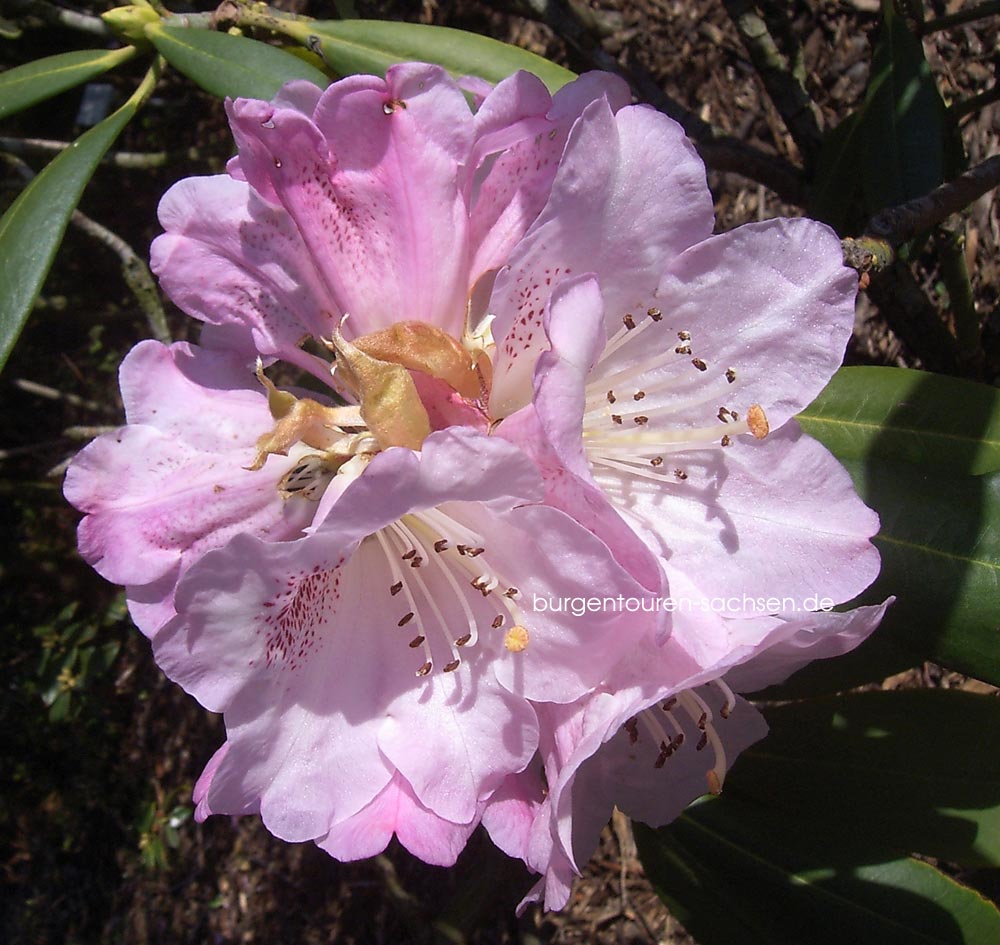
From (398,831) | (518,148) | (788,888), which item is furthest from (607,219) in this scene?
(788,888)

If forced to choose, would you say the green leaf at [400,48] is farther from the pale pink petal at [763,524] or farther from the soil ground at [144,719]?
the soil ground at [144,719]

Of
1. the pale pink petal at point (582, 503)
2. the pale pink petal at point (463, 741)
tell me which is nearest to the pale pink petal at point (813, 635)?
the pale pink petal at point (582, 503)

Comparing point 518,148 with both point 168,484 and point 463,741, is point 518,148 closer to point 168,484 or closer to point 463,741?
point 168,484

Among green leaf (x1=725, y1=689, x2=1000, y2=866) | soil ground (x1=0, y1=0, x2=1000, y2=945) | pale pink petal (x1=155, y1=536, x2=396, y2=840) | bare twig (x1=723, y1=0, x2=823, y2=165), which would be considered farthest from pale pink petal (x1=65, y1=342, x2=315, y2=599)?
soil ground (x1=0, y1=0, x2=1000, y2=945)

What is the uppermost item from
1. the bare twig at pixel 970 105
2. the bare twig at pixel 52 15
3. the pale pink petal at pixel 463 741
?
the bare twig at pixel 970 105

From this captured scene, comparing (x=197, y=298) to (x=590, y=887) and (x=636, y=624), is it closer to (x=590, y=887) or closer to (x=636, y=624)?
(x=636, y=624)
